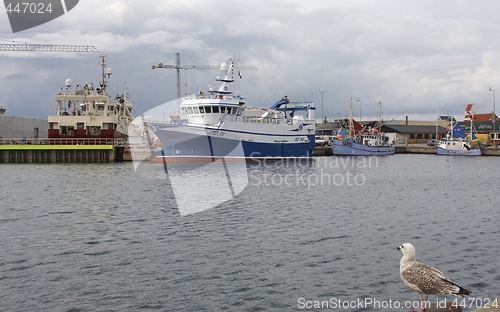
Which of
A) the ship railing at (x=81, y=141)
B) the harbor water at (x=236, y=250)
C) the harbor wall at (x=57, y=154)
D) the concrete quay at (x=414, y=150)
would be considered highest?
the ship railing at (x=81, y=141)

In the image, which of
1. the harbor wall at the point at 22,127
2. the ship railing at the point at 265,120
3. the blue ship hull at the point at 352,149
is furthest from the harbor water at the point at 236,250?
the harbor wall at the point at 22,127

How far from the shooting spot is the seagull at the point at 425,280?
30.7 feet

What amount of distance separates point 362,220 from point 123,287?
12.6m

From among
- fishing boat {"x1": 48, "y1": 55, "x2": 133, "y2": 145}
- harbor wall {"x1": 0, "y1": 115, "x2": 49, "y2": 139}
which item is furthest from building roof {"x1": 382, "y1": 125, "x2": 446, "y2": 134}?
harbor wall {"x1": 0, "y1": 115, "x2": 49, "y2": 139}

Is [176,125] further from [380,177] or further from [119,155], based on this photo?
[380,177]

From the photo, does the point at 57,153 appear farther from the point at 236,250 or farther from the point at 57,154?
the point at 236,250

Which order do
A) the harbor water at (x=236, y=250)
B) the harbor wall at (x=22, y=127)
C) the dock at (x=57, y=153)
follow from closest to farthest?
the harbor water at (x=236, y=250), the dock at (x=57, y=153), the harbor wall at (x=22, y=127)

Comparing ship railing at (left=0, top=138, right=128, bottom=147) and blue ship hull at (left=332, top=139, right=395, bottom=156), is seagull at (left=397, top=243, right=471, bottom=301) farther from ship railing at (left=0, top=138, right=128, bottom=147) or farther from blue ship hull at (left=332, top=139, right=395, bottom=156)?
blue ship hull at (left=332, top=139, right=395, bottom=156)

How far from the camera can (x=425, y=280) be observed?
31.4ft

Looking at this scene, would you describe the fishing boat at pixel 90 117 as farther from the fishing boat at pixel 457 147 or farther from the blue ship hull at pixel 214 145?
the fishing boat at pixel 457 147

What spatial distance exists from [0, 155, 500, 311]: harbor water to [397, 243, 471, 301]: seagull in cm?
171

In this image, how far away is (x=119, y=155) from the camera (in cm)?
6262

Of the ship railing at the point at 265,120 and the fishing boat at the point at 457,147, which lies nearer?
the ship railing at the point at 265,120

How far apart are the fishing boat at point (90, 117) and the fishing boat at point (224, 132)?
943 cm
